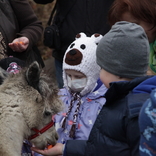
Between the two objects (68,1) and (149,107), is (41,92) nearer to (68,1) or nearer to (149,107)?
(149,107)

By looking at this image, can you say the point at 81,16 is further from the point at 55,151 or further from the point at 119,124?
the point at 119,124

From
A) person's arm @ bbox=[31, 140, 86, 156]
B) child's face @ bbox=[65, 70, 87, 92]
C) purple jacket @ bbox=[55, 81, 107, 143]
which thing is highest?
child's face @ bbox=[65, 70, 87, 92]

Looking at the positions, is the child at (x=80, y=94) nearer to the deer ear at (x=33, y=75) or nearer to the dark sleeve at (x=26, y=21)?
the deer ear at (x=33, y=75)

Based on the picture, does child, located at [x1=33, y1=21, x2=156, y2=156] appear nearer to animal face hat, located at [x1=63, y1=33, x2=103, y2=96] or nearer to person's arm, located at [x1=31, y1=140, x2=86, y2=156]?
person's arm, located at [x1=31, y1=140, x2=86, y2=156]

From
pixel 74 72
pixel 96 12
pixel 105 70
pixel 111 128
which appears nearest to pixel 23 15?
pixel 96 12

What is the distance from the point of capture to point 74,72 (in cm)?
284

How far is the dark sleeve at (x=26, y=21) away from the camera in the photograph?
3.52 meters

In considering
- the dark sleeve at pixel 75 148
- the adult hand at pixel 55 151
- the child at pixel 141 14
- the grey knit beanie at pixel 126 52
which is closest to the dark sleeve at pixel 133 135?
the grey knit beanie at pixel 126 52

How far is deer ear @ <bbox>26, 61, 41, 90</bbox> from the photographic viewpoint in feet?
6.93

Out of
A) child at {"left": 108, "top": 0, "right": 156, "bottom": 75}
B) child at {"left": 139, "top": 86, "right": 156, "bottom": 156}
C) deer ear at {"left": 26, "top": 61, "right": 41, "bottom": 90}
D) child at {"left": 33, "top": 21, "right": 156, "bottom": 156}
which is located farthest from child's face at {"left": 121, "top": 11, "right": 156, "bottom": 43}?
child at {"left": 139, "top": 86, "right": 156, "bottom": 156}

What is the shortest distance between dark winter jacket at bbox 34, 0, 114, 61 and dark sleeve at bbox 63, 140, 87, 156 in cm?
189

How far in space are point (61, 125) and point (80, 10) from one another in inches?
65.3

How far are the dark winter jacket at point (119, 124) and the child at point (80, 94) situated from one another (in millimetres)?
623

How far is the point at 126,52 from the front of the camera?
6.54 feet
